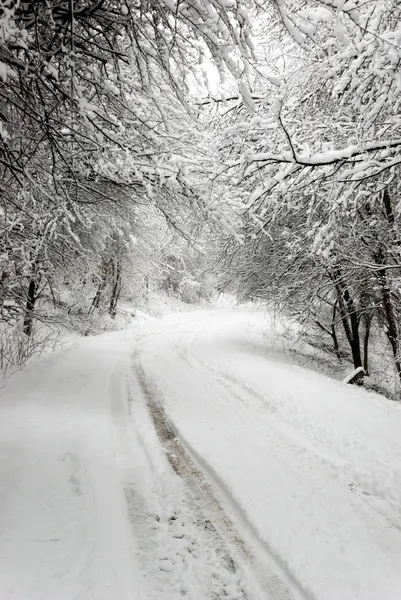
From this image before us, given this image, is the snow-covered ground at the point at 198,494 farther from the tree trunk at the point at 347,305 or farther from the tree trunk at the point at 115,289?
the tree trunk at the point at 115,289

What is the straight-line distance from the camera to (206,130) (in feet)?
20.1

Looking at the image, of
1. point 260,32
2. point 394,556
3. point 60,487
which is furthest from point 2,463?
point 260,32

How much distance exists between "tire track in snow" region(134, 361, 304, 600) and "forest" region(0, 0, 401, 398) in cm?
264

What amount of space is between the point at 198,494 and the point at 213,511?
292mm

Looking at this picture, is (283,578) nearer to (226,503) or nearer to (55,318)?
(226,503)

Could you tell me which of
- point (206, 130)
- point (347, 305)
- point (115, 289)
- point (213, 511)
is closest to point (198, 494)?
point (213, 511)

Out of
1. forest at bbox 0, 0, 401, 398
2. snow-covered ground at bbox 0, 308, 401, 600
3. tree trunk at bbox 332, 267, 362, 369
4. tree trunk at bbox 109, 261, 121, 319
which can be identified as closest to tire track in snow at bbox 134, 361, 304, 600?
snow-covered ground at bbox 0, 308, 401, 600

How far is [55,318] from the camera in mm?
7637

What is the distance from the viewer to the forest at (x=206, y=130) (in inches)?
112

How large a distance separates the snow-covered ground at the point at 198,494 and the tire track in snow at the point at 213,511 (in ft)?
0.04

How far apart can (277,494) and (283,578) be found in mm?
969

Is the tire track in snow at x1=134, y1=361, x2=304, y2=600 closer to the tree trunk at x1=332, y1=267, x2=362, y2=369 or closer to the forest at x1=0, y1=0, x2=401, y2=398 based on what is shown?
the forest at x1=0, y1=0, x2=401, y2=398

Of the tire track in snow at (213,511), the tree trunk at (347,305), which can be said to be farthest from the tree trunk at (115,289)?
the tire track in snow at (213,511)

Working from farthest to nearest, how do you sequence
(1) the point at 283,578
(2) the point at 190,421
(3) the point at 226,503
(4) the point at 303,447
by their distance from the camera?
(2) the point at 190,421 → (4) the point at 303,447 → (3) the point at 226,503 → (1) the point at 283,578
